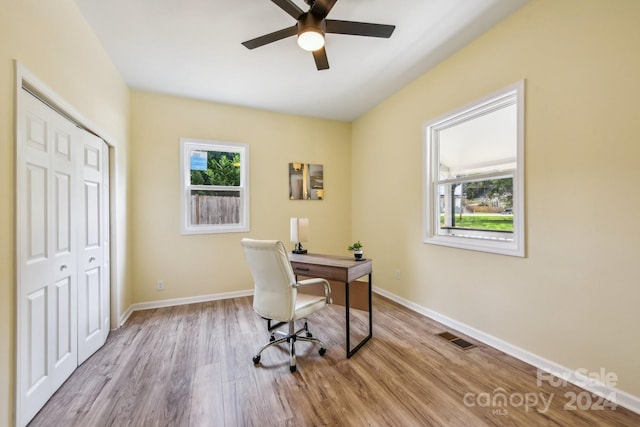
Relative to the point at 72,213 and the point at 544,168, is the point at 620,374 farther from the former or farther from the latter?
the point at 72,213

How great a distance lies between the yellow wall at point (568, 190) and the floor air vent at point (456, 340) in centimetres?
20

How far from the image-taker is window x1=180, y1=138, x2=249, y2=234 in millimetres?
3775

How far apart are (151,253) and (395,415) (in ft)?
11.2

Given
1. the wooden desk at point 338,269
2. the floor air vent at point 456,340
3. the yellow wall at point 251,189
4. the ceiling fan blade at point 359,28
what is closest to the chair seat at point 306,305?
the wooden desk at point 338,269

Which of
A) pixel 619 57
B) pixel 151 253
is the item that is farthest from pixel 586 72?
pixel 151 253

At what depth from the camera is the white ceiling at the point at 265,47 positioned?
2141 mm

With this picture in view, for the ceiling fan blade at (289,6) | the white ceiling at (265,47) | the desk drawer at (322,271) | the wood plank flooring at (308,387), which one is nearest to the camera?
the wood plank flooring at (308,387)

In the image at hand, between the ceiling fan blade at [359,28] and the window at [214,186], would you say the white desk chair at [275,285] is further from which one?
the window at [214,186]

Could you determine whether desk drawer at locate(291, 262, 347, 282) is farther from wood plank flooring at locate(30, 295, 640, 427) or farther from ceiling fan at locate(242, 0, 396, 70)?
ceiling fan at locate(242, 0, 396, 70)

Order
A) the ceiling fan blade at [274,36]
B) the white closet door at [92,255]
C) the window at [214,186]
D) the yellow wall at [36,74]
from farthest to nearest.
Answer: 1. the window at [214,186]
2. the white closet door at [92,255]
3. the ceiling fan blade at [274,36]
4. the yellow wall at [36,74]

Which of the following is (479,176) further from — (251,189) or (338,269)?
(251,189)

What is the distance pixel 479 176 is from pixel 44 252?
11.8 feet

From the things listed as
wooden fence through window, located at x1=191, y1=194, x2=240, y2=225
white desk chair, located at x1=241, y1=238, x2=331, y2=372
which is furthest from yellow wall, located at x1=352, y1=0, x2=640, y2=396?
wooden fence through window, located at x1=191, y1=194, x2=240, y2=225

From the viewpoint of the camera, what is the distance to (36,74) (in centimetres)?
160
